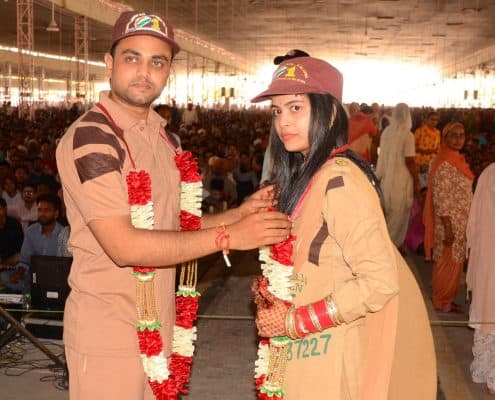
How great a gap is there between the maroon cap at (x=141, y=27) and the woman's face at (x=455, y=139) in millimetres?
4617

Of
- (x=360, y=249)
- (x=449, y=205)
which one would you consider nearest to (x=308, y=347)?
(x=360, y=249)

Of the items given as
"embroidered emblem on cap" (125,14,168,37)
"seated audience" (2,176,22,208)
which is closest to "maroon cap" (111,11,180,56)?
"embroidered emblem on cap" (125,14,168,37)

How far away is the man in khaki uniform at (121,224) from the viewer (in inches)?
91.9

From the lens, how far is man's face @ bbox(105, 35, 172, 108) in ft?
8.31

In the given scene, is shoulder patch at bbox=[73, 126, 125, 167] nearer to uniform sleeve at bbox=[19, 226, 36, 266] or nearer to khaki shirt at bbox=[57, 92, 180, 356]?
khaki shirt at bbox=[57, 92, 180, 356]

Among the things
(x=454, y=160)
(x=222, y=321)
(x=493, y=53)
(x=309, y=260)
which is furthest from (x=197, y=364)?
(x=493, y=53)

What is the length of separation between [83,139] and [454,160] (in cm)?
498

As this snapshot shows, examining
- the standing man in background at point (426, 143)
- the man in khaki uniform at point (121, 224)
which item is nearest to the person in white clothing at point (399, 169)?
the standing man in background at point (426, 143)

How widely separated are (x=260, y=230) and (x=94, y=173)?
1.78 ft

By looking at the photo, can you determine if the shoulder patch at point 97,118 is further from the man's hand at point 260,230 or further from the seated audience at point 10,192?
the seated audience at point 10,192

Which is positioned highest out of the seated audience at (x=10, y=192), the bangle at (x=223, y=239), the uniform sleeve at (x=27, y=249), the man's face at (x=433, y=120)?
the man's face at (x=433, y=120)

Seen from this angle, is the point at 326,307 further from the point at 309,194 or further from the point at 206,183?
the point at 206,183

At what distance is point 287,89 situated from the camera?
2318 mm

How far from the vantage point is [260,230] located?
226 cm
